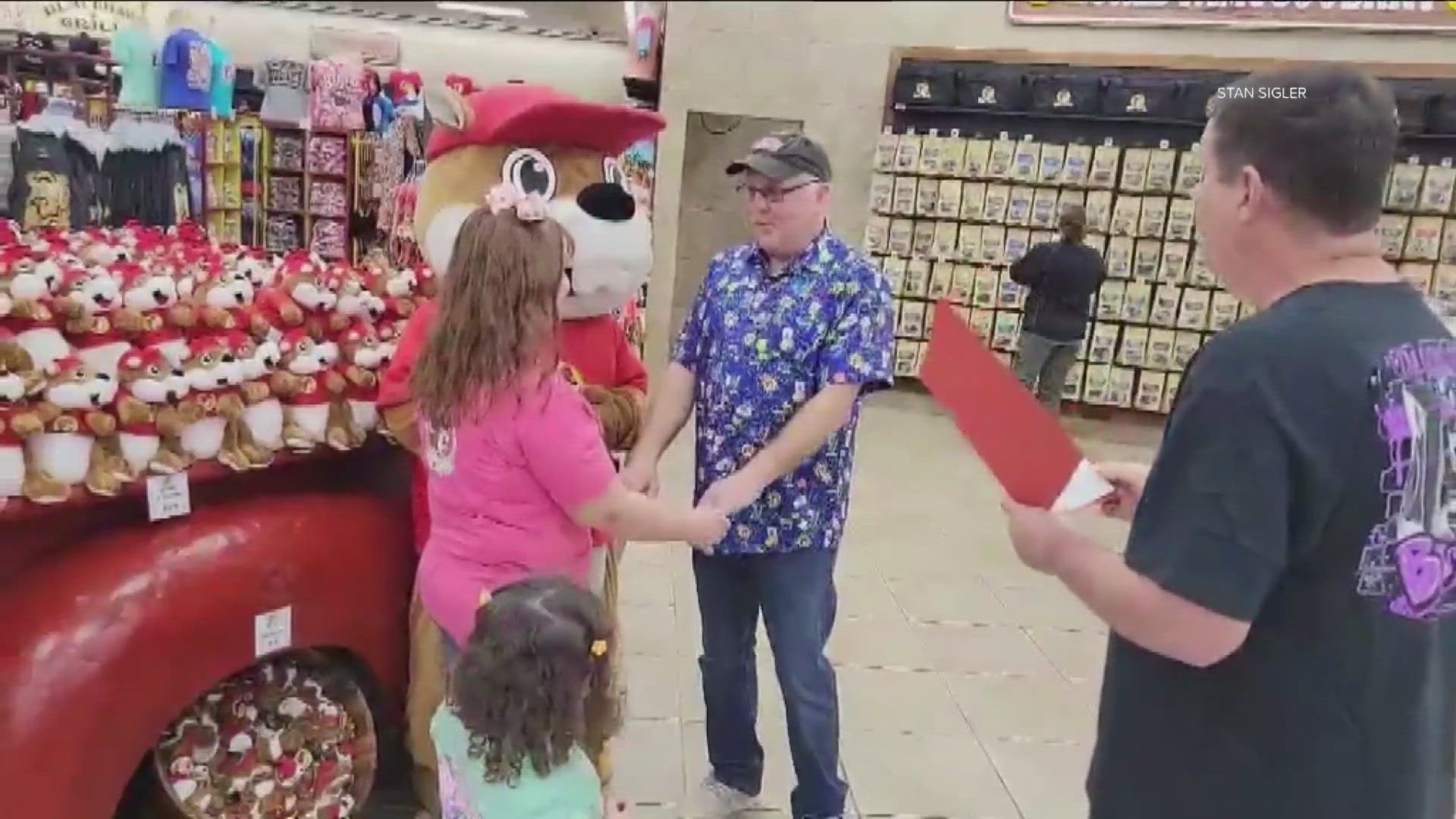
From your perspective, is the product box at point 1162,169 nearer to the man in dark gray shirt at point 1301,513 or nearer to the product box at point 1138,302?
the product box at point 1138,302

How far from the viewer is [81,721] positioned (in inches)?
75.4

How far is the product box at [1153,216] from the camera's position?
24.6 ft

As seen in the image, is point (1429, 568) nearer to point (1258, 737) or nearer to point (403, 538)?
point (1258, 737)

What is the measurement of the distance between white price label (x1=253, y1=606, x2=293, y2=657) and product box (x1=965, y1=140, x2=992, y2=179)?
251 inches

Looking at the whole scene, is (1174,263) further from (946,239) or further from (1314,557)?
(1314,557)

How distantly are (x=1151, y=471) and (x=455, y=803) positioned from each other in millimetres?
1110

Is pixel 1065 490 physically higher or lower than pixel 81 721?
higher

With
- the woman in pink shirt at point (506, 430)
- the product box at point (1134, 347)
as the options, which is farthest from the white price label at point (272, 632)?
the product box at point (1134, 347)

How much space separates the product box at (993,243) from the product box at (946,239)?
177 millimetres

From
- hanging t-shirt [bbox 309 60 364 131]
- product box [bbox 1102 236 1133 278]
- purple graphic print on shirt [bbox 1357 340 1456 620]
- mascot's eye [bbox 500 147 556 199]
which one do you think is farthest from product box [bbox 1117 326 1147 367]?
purple graphic print on shirt [bbox 1357 340 1456 620]

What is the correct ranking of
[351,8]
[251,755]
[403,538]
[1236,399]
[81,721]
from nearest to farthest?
[1236,399]
[81,721]
[251,755]
[403,538]
[351,8]

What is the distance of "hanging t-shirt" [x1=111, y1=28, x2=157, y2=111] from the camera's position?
19.3ft

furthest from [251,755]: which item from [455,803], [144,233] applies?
[144,233]

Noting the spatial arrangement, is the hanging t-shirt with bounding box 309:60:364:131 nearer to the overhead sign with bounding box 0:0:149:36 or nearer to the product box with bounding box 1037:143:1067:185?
the overhead sign with bounding box 0:0:149:36
